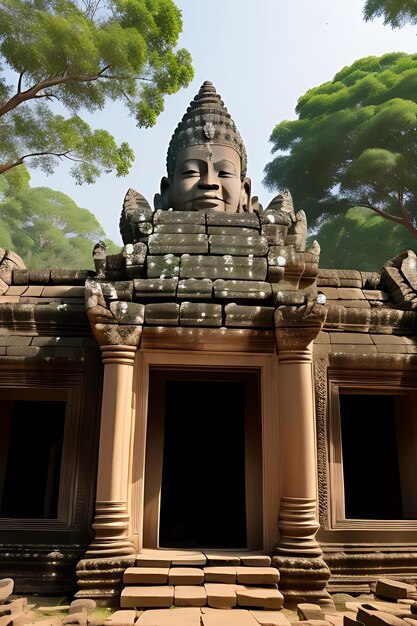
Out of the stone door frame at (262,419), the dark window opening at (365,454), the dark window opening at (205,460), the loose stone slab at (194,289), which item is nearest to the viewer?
the stone door frame at (262,419)

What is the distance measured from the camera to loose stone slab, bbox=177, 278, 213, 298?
577 centimetres

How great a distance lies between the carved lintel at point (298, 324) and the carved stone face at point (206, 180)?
A: 143 inches

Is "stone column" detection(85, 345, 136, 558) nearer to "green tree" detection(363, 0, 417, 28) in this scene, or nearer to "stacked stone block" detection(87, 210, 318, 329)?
"stacked stone block" detection(87, 210, 318, 329)

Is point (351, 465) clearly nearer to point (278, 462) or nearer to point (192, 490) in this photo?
point (192, 490)

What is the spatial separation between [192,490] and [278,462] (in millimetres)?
3603

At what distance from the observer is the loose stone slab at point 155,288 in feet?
19.0

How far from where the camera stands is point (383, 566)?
17.7 feet

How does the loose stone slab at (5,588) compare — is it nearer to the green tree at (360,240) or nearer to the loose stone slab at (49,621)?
the loose stone slab at (49,621)

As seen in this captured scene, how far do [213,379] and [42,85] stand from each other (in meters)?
11.3

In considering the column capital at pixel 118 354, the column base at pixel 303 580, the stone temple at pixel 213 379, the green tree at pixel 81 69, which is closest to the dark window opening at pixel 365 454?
the stone temple at pixel 213 379

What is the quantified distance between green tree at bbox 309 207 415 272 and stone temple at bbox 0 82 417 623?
1819 centimetres

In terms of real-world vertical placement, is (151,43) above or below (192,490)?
above

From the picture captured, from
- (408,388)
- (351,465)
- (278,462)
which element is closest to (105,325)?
(278,462)

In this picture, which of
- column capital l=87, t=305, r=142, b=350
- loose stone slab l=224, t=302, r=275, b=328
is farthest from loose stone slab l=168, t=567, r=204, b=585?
loose stone slab l=224, t=302, r=275, b=328
